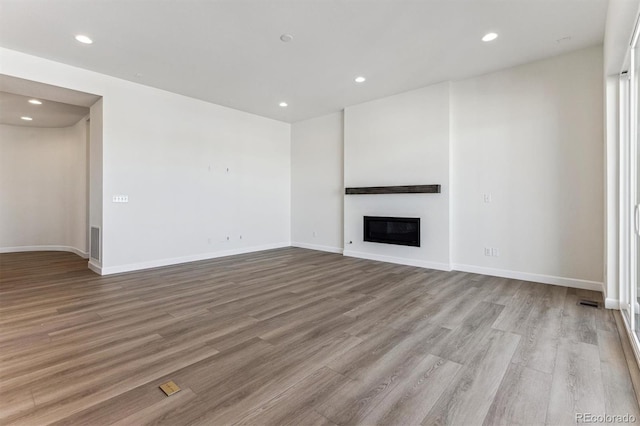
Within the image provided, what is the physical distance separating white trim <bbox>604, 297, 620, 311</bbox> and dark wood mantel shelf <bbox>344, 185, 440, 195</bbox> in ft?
8.14

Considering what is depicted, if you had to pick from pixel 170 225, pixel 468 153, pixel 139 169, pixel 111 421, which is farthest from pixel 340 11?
pixel 170 225

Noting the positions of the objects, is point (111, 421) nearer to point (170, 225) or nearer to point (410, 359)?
point (410, 359)

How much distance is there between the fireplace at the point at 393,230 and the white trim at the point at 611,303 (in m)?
2.45

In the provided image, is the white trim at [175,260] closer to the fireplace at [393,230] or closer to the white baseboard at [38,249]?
the fireplace at [393,230]

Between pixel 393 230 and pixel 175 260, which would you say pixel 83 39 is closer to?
pixel 175 260

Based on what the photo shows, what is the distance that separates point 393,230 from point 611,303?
9.91 feet

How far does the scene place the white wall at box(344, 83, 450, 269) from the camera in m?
4.93

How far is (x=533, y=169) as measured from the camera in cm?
415

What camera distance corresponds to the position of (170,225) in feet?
17.7

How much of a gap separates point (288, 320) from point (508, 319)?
216 cm

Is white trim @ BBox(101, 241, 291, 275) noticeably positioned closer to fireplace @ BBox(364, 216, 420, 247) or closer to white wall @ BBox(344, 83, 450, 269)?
white wall @ BBox(344, 83, 450, 269)

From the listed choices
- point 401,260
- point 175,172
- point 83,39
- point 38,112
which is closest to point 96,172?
point 175,172

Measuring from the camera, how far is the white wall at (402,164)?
4.93 m

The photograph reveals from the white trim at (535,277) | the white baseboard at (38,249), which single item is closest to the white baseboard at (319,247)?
the white trim at (535,277)
